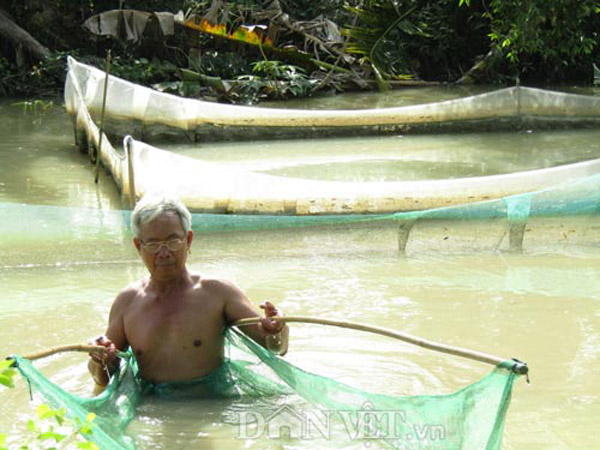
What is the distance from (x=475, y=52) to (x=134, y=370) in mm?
11646

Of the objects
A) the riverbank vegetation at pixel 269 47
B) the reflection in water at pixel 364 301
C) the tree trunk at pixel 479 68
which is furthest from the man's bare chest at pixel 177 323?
the tree trunk at pixel 479 68

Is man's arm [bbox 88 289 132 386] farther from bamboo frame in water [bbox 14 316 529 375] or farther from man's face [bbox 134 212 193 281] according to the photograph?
man's face [bbox 134 212 193 281]

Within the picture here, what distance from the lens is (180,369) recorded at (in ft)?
11.2

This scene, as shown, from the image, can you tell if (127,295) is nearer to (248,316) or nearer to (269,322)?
(248,316)

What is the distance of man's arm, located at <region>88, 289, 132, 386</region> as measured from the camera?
3.22 metres

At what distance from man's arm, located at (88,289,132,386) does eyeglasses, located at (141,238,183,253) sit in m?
0.29

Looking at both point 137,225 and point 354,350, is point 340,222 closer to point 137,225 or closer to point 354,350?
point 354,350

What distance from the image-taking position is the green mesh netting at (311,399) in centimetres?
271

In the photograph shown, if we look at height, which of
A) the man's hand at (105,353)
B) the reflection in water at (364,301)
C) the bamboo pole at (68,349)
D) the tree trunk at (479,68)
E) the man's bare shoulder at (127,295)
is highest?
the tree trunk at (479,68)

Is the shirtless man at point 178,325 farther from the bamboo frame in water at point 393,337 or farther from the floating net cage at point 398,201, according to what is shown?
the floating net cage at point 398,201

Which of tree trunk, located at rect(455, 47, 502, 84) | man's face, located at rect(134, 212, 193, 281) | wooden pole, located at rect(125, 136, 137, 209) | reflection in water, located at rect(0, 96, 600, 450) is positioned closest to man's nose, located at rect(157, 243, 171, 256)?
man's face, located at rect(134, 212, 193, 281)

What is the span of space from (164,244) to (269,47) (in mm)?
9987

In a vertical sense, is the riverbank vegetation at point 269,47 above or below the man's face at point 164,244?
above

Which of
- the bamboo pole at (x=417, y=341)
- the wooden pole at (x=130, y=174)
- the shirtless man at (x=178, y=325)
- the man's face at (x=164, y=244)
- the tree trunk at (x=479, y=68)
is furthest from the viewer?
the tree trunk at (x=479, y=68)
